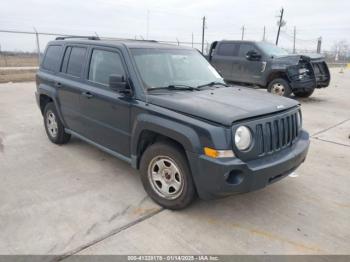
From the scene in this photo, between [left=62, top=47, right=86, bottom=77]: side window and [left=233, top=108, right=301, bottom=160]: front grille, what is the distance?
109 inches

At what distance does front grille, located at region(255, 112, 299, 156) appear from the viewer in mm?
→ 3123

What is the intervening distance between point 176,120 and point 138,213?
113cm

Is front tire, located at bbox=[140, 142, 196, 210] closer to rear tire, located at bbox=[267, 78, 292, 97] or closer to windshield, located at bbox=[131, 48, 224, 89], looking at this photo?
windshield, located at bbox=[131, 48, 224, 89]

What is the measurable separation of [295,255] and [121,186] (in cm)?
221

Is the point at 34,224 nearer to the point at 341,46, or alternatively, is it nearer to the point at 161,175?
the point at 161,175

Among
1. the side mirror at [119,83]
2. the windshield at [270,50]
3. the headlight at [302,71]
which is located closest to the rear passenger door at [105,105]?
the side mirror at [119,83]

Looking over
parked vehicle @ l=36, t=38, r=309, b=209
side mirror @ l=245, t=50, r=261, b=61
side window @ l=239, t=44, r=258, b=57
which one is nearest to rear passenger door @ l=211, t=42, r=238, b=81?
side window @ l=239, t=44, r=258, b=57

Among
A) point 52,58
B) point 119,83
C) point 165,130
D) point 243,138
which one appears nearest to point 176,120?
point 165,130

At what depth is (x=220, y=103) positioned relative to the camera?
3.36 metres

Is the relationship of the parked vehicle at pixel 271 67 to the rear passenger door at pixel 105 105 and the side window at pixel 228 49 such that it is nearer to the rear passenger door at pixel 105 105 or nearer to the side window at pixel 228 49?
the side window at pixel 228 49

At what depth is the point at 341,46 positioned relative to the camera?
167ft

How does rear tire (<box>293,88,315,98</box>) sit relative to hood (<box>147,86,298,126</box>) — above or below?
below

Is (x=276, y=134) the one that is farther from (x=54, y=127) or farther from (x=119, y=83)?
(x=54, y=127)

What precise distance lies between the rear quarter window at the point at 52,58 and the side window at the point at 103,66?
116cm
